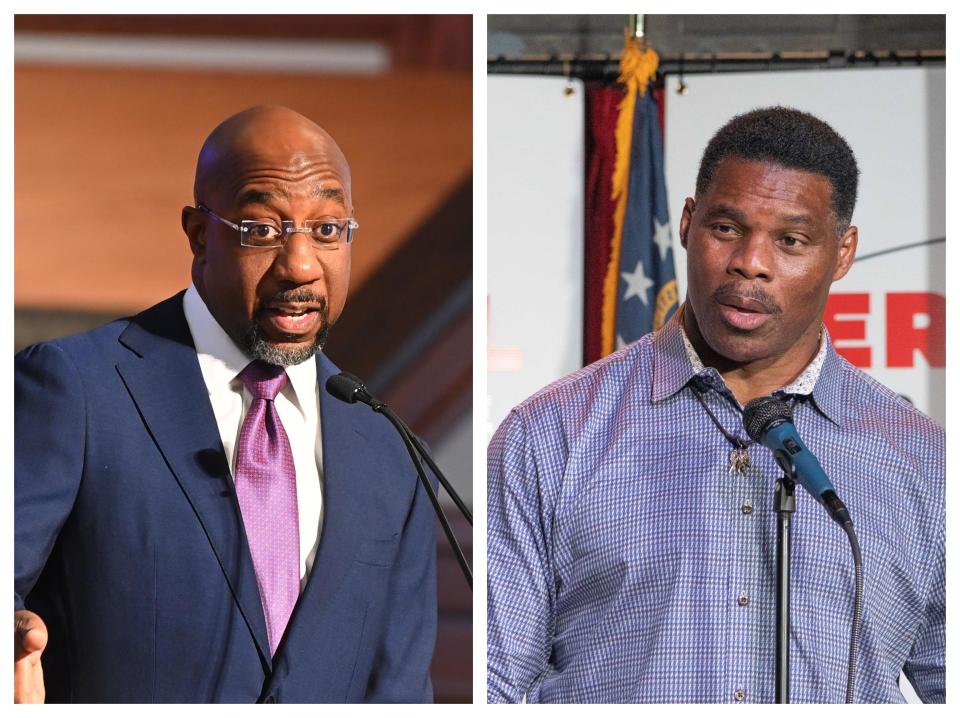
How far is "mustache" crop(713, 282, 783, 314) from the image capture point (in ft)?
9.43

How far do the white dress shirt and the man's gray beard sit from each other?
0.05 feet

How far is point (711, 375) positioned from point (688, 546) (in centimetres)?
37

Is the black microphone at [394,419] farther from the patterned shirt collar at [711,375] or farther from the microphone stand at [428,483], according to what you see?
the patterned shirt collar at [711,375]

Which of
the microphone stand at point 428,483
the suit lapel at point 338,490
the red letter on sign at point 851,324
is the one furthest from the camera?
the red letter on sign at point 851,324

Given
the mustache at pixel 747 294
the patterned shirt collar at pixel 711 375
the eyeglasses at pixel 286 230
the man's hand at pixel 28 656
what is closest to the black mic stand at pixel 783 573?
the patterned shirt collar at pixel 711 375

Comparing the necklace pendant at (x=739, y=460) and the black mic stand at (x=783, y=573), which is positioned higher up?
the necklace pendant at (x=739, y=460)

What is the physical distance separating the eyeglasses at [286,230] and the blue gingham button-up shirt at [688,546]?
56cm

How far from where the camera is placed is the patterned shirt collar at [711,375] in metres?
2.86

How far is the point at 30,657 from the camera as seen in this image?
2615mm

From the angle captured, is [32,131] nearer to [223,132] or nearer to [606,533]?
[223,132]

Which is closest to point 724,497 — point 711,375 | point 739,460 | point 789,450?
point 739,460

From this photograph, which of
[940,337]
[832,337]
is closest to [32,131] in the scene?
[832,337]

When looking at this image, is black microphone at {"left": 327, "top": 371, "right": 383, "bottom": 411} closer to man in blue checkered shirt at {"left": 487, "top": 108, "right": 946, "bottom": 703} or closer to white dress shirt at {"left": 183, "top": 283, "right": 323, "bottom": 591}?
white dress shirt at {"left": 183, "top": 283, "right": 323, "bottom": 591}

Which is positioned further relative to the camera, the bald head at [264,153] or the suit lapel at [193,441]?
the bald head at [264,153]
